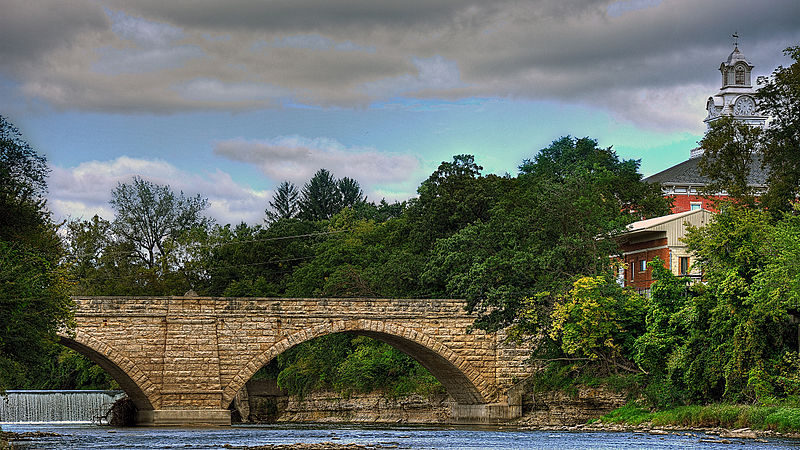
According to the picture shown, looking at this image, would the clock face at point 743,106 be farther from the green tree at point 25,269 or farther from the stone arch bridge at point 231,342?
the green tree at point 25,269

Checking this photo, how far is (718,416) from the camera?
3303 cm

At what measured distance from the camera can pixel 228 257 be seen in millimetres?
68438

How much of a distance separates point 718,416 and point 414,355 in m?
15.6

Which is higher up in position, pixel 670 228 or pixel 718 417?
pixel 670 228

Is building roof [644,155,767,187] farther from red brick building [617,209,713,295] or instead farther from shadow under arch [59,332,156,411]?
shadow under arch [59,332,156,411]

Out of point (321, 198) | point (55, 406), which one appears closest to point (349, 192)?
point (321, 198)

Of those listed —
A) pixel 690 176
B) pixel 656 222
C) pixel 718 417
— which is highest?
pixel 690 176

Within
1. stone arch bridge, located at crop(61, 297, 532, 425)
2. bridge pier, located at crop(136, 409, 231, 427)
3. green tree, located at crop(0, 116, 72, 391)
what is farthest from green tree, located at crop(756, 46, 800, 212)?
green tree, located at crop(0, 116, 72, 391)

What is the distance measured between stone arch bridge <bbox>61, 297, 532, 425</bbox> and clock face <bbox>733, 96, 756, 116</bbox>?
43.5 meters

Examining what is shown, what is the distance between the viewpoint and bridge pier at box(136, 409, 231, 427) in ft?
127

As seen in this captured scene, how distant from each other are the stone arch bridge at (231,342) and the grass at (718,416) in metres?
5.71

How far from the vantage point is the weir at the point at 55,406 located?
52000 millimetres

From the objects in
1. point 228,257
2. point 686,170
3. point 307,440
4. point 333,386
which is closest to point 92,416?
point 333,386

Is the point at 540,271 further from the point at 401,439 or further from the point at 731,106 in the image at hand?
the point at 731,106
